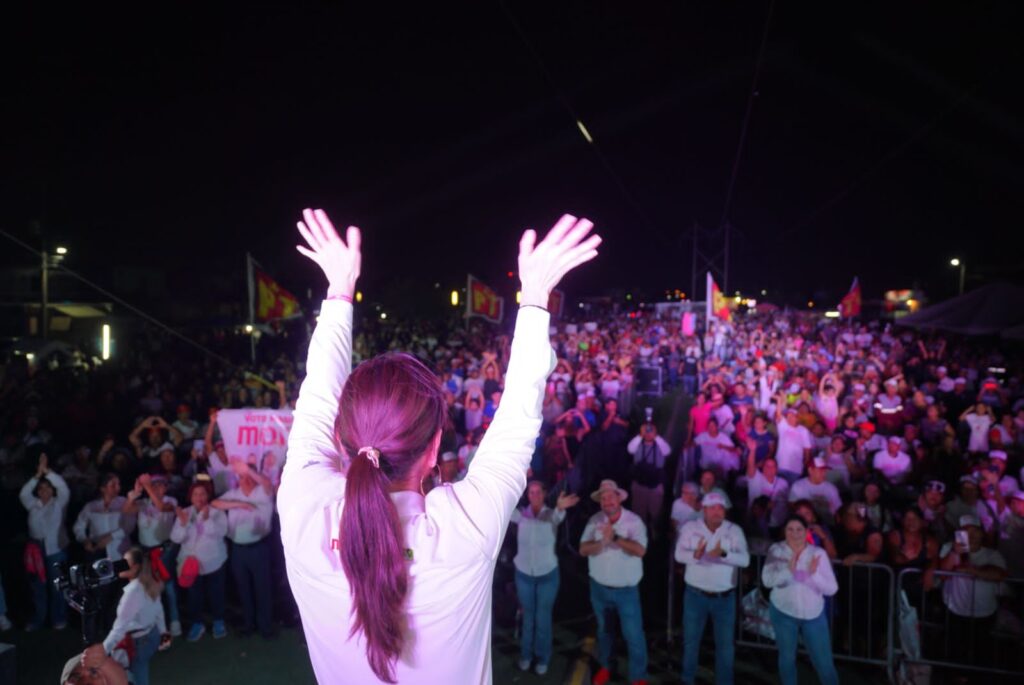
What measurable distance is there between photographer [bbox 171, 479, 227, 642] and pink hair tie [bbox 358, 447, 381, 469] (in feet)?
21.6

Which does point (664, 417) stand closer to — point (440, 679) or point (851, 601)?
point (851, 601)

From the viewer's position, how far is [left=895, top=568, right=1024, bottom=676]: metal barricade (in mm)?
6141

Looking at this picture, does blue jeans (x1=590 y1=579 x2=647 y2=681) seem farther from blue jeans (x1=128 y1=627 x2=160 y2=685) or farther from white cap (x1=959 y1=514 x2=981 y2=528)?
blue jeans (x1=128 y1=627 x2=160 y2=685)

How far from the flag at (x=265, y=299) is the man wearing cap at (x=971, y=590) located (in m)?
10.7

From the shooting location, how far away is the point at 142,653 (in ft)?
16.7

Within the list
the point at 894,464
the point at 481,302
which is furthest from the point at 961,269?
the point at 894,464

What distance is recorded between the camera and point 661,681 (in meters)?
6.12

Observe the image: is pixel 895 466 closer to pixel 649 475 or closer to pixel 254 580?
pixel 649 475

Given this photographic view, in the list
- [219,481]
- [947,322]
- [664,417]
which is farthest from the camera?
[947,322]

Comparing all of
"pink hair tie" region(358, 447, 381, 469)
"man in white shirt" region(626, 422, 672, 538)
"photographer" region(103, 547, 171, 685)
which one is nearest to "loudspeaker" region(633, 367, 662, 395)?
"man in white shirt" region(626, 422, 672, 538)

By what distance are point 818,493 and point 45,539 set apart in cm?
852

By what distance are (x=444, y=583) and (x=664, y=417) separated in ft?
52.7

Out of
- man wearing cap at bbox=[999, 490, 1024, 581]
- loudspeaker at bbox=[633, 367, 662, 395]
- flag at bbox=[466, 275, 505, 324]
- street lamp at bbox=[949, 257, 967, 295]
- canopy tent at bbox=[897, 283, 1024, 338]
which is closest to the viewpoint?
man wearing cap at bbox=[999, 490, 1024, 581]

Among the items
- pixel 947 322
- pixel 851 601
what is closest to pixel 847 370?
pixel 947 322
